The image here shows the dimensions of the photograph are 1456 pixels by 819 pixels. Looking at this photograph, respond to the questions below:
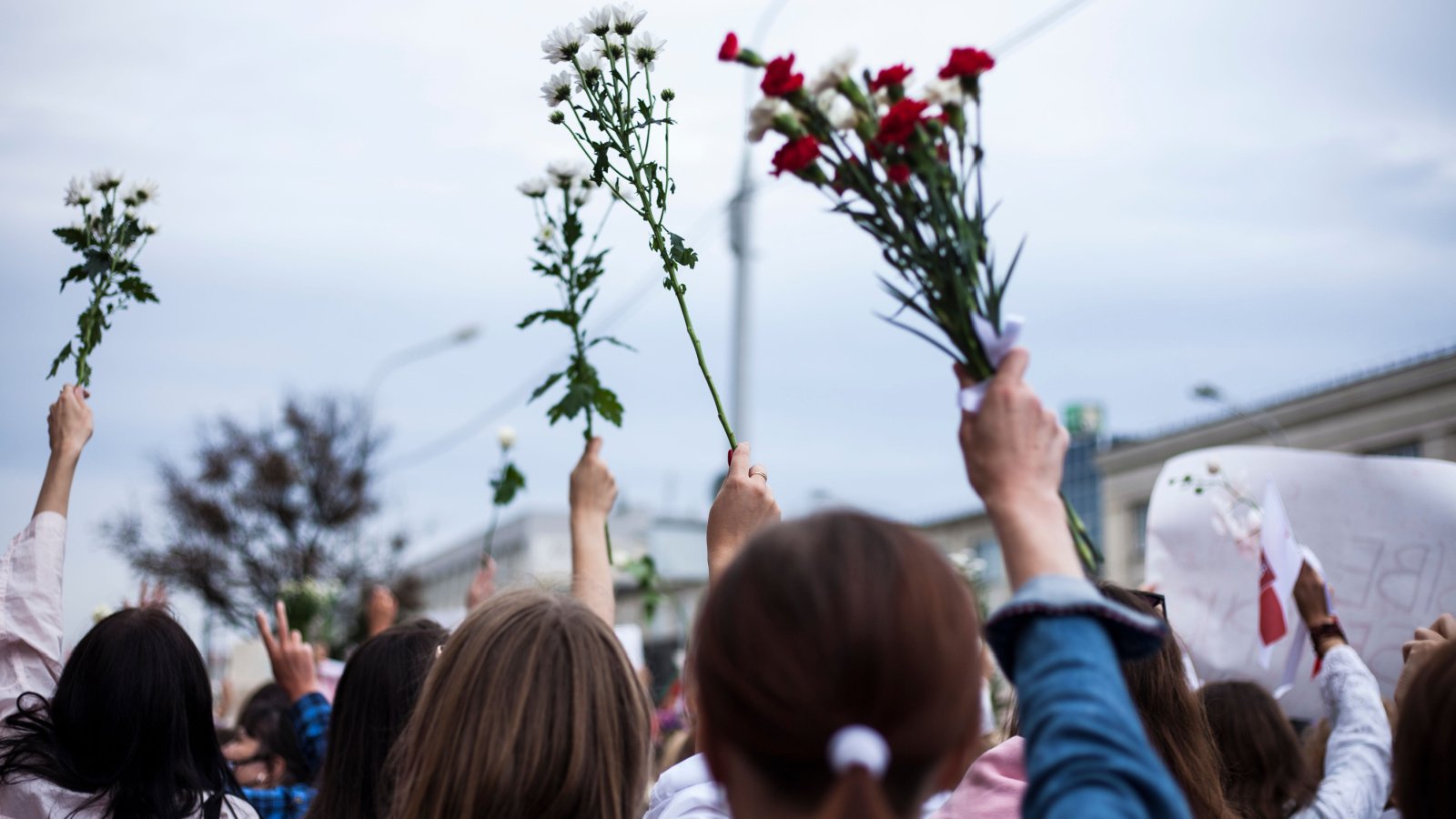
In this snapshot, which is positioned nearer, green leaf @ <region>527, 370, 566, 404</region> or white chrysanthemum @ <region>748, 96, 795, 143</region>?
white chrysanthemum @ <region>748, 96, 795, 143</region>

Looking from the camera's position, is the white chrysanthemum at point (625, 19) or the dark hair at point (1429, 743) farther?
the white chrysanthemum at point (625, 19)

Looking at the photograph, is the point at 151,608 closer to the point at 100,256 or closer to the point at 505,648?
the point at 100,256

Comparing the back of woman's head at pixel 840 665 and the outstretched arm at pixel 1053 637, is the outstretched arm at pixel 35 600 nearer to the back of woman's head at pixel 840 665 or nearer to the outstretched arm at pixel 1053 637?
the back of woman's head at pixel 840 665

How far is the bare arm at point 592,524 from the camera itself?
3588 millimetres

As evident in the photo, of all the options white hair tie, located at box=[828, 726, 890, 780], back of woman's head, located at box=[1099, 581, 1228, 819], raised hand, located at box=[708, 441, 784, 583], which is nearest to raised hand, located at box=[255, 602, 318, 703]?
raised hand, located at box=[708, 441, 784, 583]

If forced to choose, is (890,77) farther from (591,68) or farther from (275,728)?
(275,728)

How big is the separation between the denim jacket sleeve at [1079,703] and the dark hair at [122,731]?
2.07 m

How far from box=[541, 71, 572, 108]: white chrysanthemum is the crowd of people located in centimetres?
81

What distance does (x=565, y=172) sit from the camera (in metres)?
3.60

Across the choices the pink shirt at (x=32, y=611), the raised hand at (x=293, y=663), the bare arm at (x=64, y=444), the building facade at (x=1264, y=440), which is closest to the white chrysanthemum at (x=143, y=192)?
the bare arm at (x=64, y=444)

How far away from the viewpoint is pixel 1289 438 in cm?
3616

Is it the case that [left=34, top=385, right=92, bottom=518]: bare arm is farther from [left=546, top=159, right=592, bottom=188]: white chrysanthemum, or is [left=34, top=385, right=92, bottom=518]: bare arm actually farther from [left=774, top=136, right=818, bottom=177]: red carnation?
[left=774, top=136, right=818, bottom=177]: red carnation

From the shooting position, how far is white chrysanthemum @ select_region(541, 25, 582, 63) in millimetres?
2797

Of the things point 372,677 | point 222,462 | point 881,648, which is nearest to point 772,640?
point 881,648
